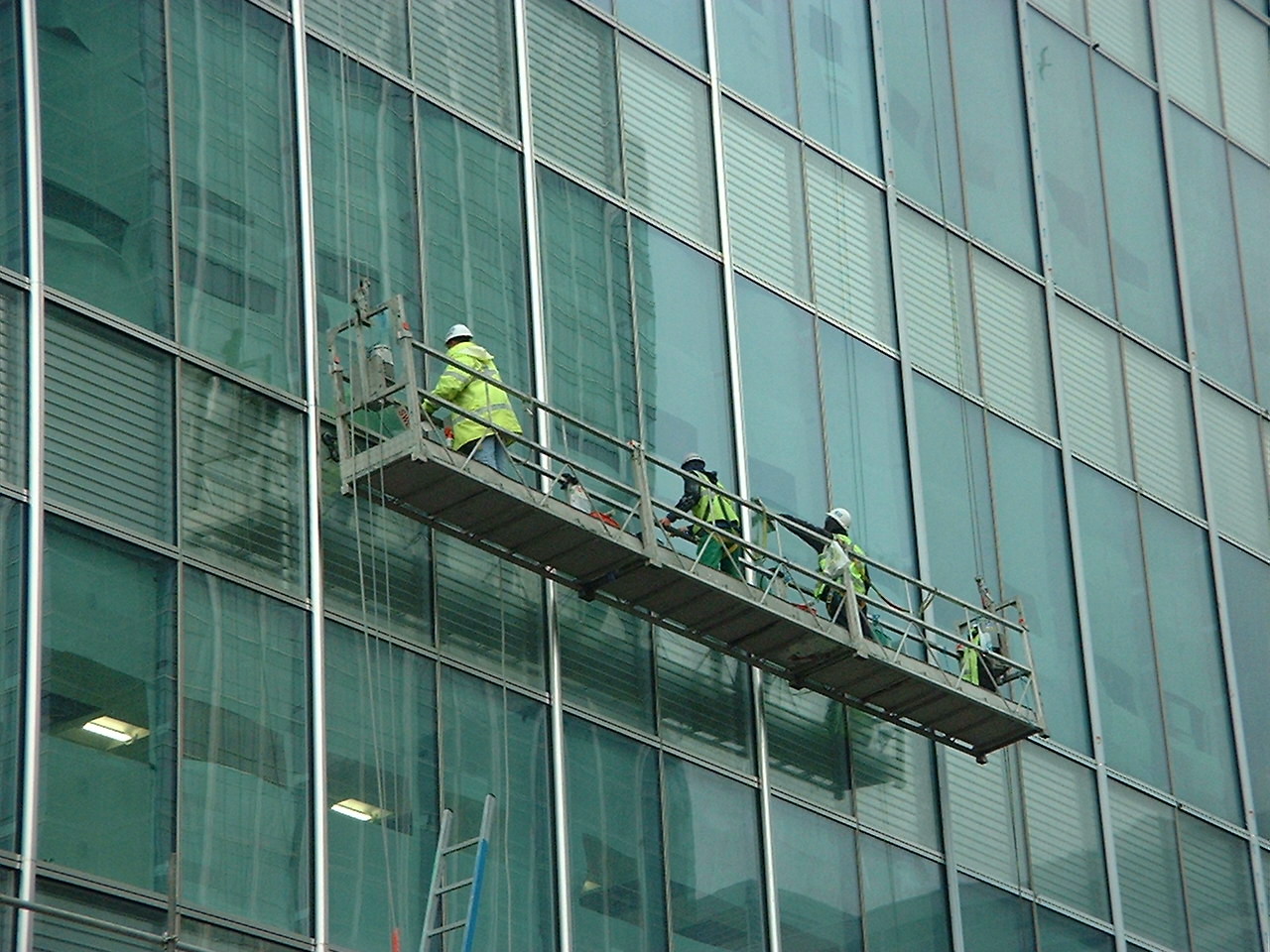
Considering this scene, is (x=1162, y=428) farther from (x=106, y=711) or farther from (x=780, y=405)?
(x=106, y=711)

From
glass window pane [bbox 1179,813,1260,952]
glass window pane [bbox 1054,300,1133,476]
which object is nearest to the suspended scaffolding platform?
glass window pane [bbox 1054,300,1133,476]

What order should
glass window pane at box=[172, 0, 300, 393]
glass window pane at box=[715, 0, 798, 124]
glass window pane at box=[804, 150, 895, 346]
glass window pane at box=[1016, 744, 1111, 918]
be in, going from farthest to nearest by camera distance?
glass window pane at box=[804, 150, 895, 346], glass window pane at box=[1016, 744, 1111, 918], glass window pane at box=[715, 0, 798, 124], glass window pane at box=[172, 0, 300, 393]

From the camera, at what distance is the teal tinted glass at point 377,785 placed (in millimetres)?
22031

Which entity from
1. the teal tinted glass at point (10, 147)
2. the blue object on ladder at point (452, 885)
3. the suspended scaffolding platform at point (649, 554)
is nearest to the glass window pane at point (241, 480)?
the suspended scaffolding platform at point (649, 554)

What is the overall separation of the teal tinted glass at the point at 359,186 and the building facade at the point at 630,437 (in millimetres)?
49

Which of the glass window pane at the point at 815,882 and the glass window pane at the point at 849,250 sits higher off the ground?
the glass window pane at the point at 849,250

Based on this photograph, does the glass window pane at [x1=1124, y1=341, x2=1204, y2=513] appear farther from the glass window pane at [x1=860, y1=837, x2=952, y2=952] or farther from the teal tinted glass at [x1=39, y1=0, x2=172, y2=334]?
the teal tinted glass at [x1=39, y1=0, x2=172, y2=334]

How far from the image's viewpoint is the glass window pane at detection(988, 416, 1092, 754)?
3256 cm

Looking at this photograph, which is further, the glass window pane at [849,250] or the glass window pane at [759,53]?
the glass window pane at [849,250]

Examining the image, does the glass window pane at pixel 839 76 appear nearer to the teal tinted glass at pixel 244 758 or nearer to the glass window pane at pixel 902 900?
the glass window pane at pixel 902 900

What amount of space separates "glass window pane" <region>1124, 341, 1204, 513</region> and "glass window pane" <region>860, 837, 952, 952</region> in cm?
868

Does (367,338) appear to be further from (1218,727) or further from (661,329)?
(1218,727)

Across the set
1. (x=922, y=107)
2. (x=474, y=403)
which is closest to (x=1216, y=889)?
(x=922, y=107)

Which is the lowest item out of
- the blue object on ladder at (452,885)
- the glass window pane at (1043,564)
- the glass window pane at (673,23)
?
the blue object on ladder at (452,885)
